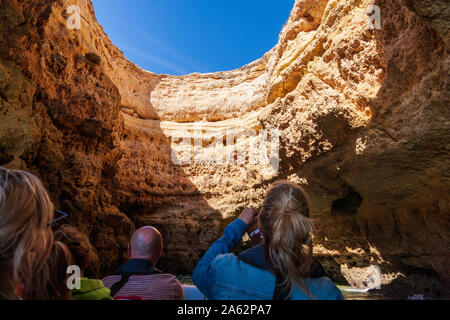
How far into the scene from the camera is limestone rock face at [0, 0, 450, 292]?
179 inches

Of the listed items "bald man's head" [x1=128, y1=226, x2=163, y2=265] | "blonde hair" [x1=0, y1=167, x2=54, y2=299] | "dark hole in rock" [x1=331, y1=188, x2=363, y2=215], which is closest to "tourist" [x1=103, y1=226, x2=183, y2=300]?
"bald man's head" [x1=128, y1=226, x2=163, y2=265]

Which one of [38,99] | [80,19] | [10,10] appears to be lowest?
[38,99]

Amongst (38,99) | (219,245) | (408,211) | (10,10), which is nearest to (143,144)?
(38,99)

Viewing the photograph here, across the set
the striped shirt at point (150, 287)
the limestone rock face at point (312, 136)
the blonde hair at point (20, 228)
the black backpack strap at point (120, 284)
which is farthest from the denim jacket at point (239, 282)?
the limestone rock face at point (312, 136)

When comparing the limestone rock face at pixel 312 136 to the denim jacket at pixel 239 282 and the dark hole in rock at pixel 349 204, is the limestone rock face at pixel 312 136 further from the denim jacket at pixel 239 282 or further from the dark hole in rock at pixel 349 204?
the denim jacket at pixel 239 282

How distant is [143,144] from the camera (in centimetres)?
1270

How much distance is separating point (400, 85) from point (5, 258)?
17.5 feet

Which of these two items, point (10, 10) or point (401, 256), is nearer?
point (10, 10)

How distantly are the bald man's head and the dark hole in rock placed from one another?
5.94m

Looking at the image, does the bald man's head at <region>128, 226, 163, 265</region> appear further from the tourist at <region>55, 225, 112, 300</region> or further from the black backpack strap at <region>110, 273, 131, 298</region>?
the tourist at <region>55, 225, 112, 300</region>

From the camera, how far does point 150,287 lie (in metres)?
1.89

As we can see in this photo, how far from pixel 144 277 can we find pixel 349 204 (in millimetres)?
6582

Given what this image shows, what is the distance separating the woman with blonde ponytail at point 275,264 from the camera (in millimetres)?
1360
